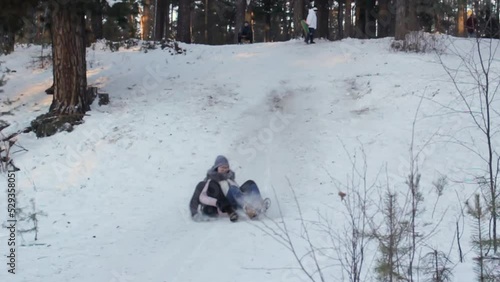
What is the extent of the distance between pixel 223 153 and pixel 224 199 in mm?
2921

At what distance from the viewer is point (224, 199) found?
7023 mm

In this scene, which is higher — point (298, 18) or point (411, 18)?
point (298, 18)

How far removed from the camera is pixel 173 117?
37.5 ft

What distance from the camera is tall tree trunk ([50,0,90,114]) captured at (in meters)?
11.2

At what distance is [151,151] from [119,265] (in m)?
4.84

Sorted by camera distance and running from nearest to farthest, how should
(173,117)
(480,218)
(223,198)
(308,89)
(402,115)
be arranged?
(480,218) → (223,198) → (402,115) → (173,117) → (308,89)

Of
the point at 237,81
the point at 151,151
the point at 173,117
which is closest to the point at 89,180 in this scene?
the point at 151,151

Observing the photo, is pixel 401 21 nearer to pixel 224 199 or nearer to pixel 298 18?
pixel 298 18

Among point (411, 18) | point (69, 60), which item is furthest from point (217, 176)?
point (411, 18)

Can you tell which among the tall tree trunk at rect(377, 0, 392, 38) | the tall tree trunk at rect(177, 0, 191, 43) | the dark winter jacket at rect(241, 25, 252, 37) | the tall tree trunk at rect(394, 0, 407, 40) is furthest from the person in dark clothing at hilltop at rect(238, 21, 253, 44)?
the tall tree trunk at rect(394, 0, 407, 40)

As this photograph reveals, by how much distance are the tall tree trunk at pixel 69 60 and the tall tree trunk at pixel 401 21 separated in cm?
982

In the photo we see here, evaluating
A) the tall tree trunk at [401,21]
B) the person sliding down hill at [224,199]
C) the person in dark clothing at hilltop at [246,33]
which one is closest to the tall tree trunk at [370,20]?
the person in dark clothing at hilltop at [246,33]

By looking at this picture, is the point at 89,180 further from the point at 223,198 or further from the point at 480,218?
the point at 480,218

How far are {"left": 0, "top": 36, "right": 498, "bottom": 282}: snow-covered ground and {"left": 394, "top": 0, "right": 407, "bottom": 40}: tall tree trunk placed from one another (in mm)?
755
